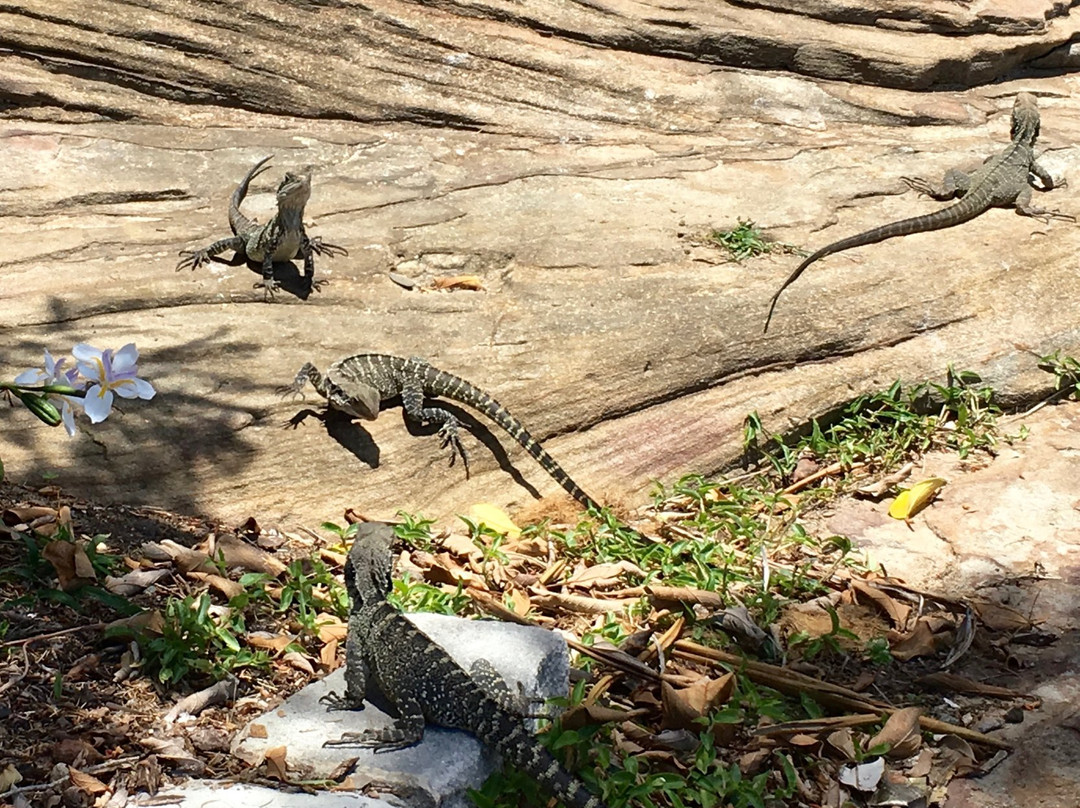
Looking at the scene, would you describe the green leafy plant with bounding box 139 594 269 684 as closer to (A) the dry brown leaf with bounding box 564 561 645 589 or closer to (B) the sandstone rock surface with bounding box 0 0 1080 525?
(B) the sandstone rock surface with bounding box 0 0 1080 525

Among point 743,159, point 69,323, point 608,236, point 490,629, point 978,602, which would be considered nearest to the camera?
point 490,629

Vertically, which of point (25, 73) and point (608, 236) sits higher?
point (25, 73)

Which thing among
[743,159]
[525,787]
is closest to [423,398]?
[525,787]

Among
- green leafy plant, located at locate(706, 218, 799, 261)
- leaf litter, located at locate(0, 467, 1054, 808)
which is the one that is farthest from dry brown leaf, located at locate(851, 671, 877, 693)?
green leafy plant, located at locate(706, 218, 799, 261)

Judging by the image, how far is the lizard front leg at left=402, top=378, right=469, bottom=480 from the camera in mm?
6895

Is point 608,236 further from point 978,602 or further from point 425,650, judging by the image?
point 425,650

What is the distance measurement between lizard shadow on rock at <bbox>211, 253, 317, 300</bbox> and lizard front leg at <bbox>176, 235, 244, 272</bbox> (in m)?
0.05

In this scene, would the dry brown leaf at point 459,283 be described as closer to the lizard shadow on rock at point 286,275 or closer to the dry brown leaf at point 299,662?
the lizard shadow on rock at point 286,275

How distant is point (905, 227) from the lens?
870cm

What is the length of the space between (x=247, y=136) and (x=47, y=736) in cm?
612

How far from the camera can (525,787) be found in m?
4.14

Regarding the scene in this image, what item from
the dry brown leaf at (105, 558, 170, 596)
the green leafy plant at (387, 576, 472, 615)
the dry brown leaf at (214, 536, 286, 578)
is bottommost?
the green leafy plant at (387, 576, 472, 615)

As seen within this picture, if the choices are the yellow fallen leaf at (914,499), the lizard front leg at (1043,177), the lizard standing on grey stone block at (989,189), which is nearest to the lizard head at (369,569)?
the yellow fallen leaf at (914,499)

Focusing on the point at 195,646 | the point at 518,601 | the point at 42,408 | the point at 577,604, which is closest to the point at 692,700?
the point at 577,604
